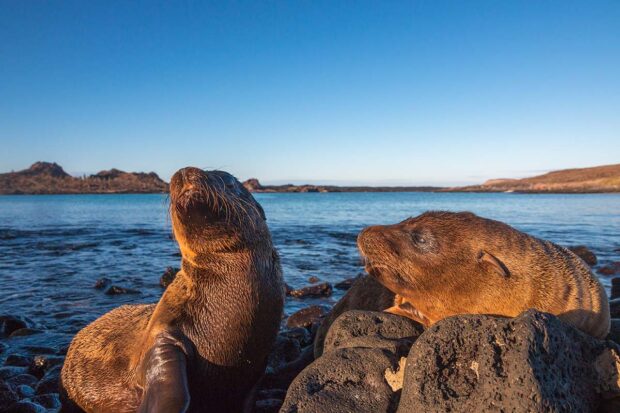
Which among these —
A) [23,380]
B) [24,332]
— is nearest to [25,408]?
[23,380]

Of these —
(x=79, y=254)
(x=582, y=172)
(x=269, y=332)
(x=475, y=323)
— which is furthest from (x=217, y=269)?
(x=582, y=172)

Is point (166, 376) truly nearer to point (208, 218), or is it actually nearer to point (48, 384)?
point (208, 218)

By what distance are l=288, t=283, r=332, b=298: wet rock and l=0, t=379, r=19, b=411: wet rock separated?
7.38 metres

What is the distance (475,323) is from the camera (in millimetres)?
3404

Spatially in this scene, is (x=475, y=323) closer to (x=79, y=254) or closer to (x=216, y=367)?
(x=216, y=367)

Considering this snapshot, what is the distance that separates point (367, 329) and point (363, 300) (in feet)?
6.94

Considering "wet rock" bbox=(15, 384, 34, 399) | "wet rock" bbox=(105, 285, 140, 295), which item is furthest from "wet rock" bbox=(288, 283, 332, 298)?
"wet rock" bbox=(15, 384, 34, 399)

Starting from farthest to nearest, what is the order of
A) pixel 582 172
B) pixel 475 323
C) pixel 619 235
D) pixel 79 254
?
1. pixel 582 172
2. pixel 619 235
3. pixel 79 254
4. pixel 475 323

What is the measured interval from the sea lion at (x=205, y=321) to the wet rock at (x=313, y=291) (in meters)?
7.09

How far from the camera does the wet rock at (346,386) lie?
12.4 ft

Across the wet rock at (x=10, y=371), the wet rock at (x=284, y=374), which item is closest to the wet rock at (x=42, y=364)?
the wet rock at (x=10, y=371)

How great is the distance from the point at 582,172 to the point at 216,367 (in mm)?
175037

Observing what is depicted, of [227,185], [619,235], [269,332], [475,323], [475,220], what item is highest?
[227,185]

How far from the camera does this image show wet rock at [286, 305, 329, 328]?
31.3ft
